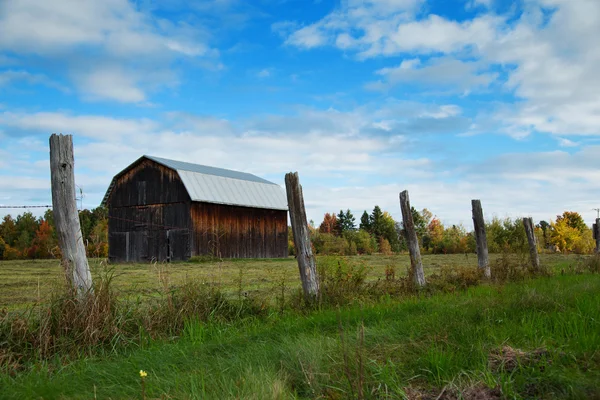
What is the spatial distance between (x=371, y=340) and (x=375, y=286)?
12.4ft

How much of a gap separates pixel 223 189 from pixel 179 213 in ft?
10.1

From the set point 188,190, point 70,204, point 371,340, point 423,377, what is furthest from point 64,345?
point 188,190

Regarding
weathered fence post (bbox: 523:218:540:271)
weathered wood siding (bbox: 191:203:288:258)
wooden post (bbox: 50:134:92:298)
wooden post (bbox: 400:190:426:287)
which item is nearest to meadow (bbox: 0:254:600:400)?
wooden post (bbox: 50:134:92:298)

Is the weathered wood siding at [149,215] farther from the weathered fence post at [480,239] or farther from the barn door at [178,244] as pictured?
the weathered fence post at [480,239]

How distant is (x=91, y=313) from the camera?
567 cm

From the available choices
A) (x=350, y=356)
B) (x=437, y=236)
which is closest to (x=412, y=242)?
(x=350, y=356)

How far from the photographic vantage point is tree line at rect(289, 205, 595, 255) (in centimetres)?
1414

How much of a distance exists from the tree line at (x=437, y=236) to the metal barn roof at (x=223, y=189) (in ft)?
12.7

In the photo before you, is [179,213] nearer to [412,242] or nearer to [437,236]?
[412,242]

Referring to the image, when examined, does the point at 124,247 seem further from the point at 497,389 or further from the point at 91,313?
the point at 497,389

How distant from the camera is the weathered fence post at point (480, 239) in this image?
36.7ft

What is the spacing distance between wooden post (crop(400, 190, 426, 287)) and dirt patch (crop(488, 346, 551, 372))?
17.0ft

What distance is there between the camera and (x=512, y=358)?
12.6 feet

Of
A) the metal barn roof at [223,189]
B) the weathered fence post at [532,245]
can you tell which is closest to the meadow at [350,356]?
the weathered fence post at [532,245]
